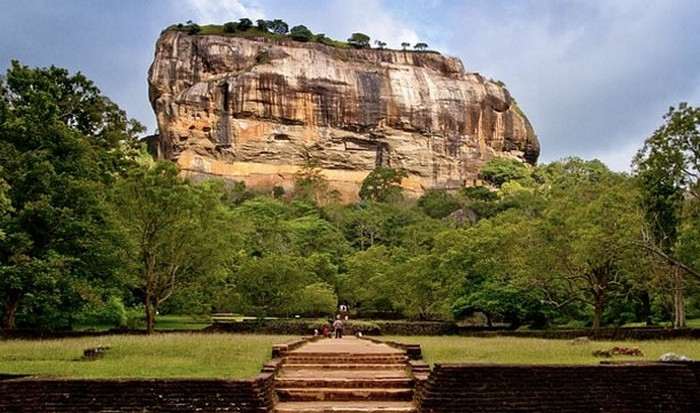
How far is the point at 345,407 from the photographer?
10000 mm

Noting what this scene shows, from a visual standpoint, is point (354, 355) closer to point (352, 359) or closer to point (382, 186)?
point (352, 359)

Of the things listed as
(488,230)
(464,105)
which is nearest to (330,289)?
(488,230)

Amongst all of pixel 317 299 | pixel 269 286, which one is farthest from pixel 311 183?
pixel 269 286

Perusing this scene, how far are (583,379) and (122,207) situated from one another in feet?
68.2

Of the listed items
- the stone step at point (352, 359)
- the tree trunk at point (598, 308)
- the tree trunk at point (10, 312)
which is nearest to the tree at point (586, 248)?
the tree trunk at point (598, 308)

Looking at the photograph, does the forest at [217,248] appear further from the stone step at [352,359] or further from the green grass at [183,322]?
the stone step at [352,359]

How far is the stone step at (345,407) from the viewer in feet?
31.9

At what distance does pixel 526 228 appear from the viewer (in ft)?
103

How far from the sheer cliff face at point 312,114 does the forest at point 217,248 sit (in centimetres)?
4806

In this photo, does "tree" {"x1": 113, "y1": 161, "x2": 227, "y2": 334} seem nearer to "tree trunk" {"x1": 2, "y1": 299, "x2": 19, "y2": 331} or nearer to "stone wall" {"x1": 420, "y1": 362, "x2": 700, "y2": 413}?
"tree trunk" {"x1": 2, "y1": 299, "x2": 19, "y2": 331}

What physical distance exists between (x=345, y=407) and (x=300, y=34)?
93146mm

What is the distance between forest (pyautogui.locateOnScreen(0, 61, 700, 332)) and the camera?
21.7 meters

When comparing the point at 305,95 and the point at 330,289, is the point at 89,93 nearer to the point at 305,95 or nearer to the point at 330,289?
the point at 330,289

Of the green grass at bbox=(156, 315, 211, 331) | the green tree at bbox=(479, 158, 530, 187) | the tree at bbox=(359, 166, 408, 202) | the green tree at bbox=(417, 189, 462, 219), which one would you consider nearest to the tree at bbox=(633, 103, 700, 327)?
the green grass at bbox=(156, 315, 211, 331)
